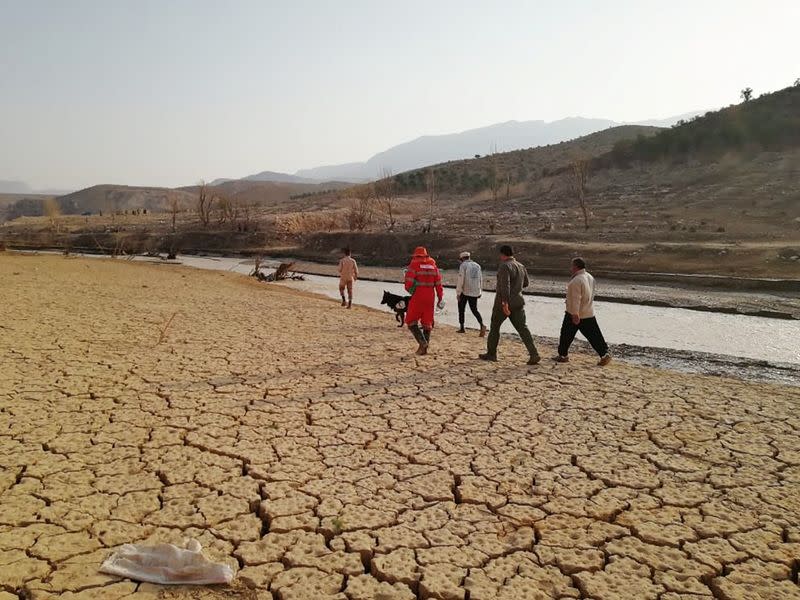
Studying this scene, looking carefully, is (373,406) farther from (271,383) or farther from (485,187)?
(485,187)

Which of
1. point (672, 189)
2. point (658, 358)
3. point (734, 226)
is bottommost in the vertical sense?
point (658, 358)

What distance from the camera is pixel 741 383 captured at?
6766 mm

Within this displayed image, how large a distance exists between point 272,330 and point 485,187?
171 feet

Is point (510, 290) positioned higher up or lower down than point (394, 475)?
higher up

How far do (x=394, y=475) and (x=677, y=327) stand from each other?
396 inches

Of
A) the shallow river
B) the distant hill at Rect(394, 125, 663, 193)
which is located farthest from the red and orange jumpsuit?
the distant hill at Rect(394, 125, 663, 193)

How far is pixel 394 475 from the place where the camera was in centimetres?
400

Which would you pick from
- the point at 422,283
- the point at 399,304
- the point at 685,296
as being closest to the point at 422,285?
the point at 422,283

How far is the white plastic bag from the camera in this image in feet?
9.05

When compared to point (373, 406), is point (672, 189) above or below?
above

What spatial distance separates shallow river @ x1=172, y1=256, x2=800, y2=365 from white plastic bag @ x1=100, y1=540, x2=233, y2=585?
29.0 ft

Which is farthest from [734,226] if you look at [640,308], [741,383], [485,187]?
[485,187]

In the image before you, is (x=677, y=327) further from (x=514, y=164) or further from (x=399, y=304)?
(x=514, y=164)

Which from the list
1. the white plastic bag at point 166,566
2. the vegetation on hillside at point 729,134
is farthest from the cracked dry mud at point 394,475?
the vegetation on hillside at point 729,134
